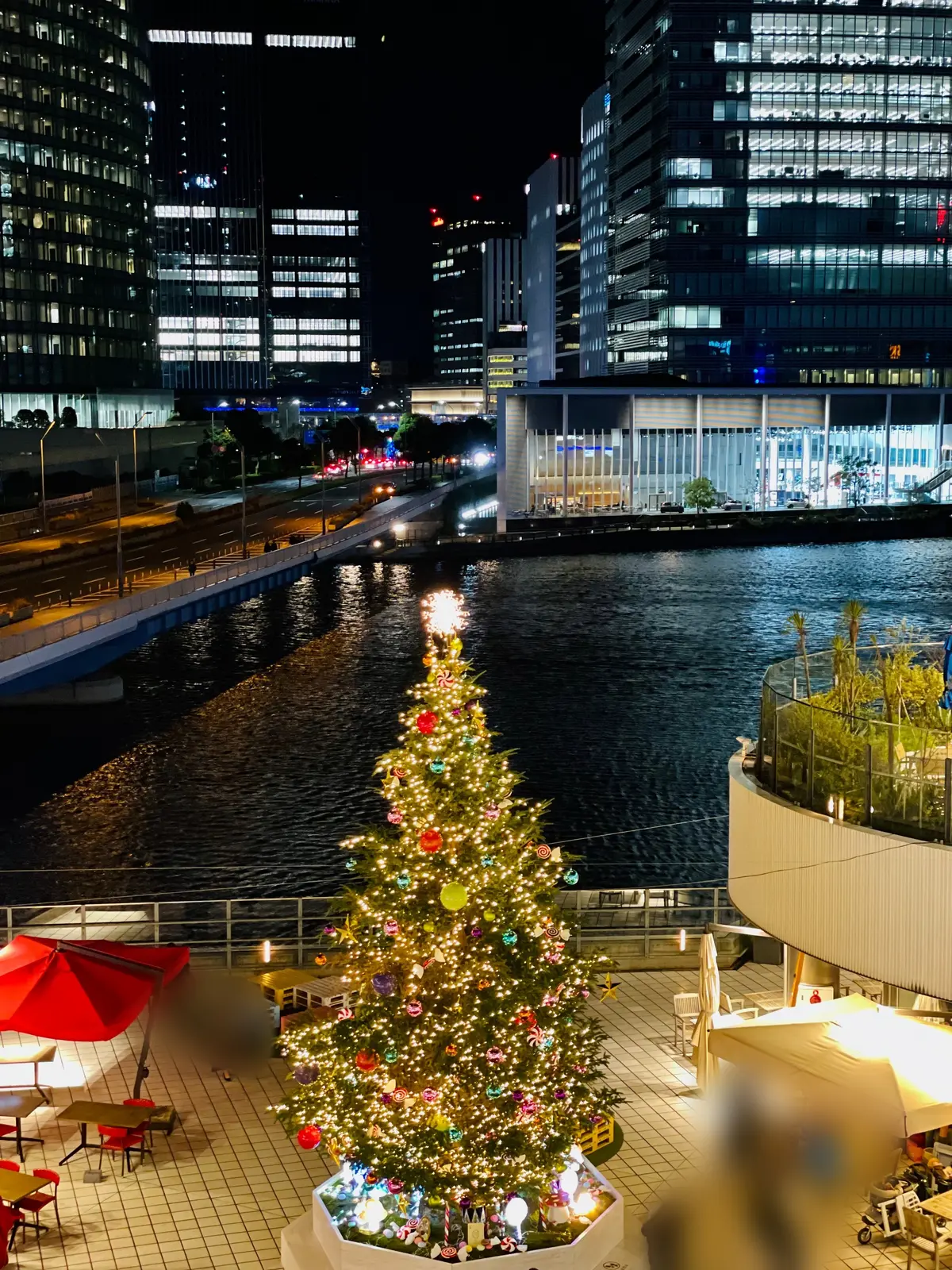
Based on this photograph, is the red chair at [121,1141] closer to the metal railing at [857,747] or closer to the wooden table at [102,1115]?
the wooden table at [102,1115]

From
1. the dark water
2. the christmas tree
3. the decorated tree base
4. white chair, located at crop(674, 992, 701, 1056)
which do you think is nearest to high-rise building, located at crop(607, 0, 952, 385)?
the dark water

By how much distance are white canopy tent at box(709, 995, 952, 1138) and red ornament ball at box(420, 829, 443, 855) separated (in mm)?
3349

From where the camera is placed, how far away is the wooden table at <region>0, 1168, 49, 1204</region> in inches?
491

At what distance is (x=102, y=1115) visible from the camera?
1403 centimetres

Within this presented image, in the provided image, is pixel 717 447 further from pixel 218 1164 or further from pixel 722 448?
pixel 218 1164

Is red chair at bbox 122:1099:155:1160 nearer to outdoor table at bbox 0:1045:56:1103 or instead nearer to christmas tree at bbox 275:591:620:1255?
outdoor table at bbox 0:1045:56:1103

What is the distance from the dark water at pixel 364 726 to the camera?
38.1 m

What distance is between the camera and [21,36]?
461 feet

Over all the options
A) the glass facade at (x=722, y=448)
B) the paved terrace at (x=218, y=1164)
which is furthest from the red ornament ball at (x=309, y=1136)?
the glass facade at (x=722, y=448)

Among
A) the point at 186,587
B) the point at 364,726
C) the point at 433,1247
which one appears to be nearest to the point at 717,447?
the point at 186,587

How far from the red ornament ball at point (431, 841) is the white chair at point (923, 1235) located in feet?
16.2

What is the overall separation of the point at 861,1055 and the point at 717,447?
116418 mm

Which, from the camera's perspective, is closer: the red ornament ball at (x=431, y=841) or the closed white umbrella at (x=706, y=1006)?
the red ornament ball at (x=431, y=841)

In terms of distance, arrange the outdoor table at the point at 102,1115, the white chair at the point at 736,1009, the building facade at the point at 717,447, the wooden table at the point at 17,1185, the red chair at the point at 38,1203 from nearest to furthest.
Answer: the wooden table at the point at 17,1185 < the red chair at the point at 38,1203 < the outdoor table at the point at 102,1115 < the white chair at the point at 736,1009 < the building facade at the point at 717,447
